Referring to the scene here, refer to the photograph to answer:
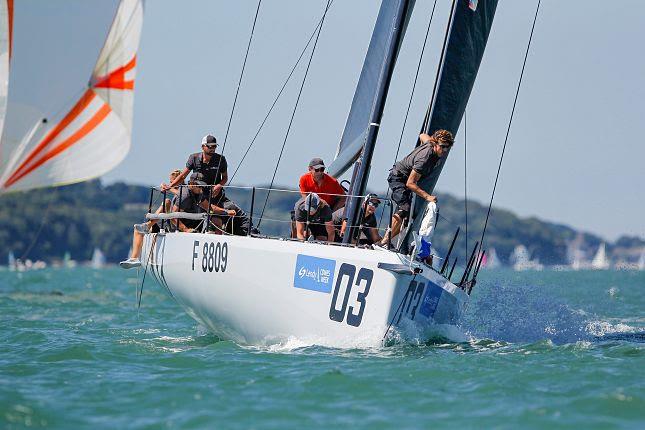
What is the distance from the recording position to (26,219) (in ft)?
419

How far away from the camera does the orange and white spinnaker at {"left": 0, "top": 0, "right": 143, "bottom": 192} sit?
5.61 meters

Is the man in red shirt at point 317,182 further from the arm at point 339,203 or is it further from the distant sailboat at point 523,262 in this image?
the distant sailboat at point 523,262

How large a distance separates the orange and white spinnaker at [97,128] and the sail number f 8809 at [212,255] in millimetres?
3826

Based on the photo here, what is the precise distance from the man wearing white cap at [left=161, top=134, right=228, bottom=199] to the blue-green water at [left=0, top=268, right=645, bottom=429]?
→ 1592 millimetres

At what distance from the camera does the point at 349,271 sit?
8477 mm

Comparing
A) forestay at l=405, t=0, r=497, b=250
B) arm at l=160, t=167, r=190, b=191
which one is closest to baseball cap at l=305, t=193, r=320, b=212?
forestay at l=405, t=0, r=497, b=250

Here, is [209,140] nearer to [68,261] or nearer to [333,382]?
[333,382]

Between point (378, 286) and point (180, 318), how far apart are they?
7865mm

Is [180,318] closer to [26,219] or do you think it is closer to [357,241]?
[357,241]

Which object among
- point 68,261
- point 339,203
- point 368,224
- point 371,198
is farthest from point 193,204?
point 68,261

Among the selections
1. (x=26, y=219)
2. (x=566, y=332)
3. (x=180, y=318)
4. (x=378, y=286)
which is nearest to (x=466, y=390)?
(x=378, y=286)

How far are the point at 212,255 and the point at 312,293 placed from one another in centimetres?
147

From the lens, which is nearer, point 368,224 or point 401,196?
point 401,196

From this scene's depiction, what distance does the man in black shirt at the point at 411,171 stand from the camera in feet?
30.7
